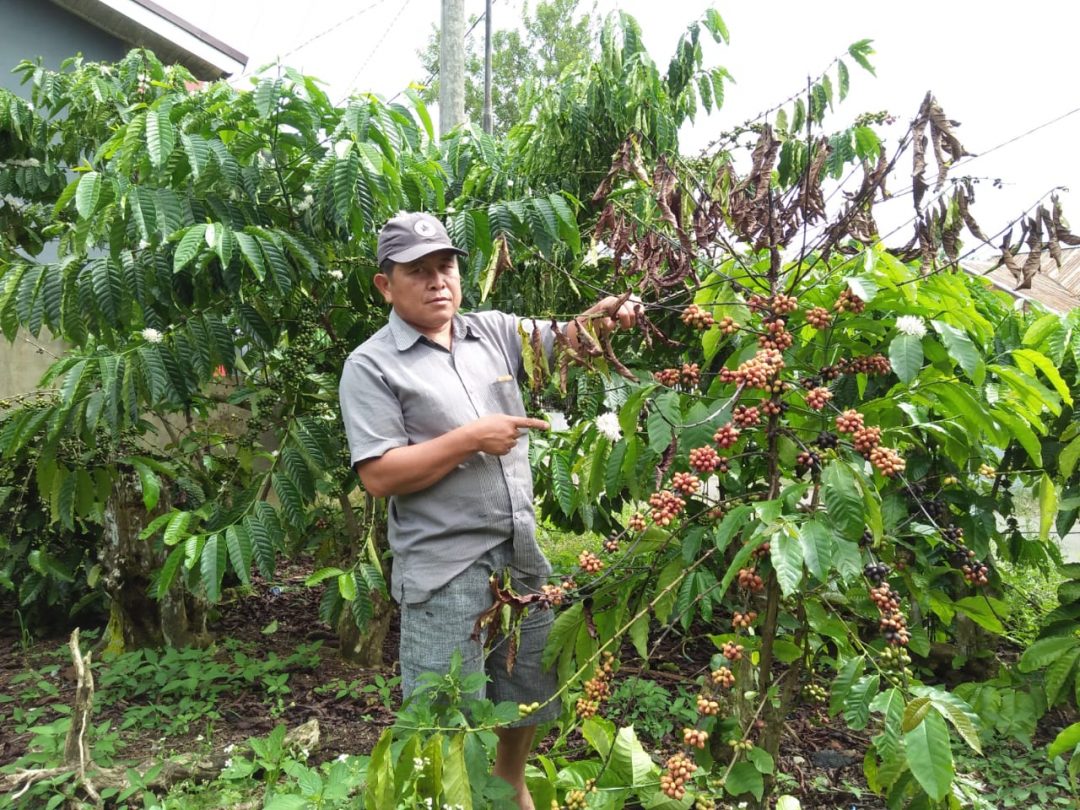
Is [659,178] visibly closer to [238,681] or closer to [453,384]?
[453,384]

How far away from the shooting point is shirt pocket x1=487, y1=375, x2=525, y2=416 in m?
2.10

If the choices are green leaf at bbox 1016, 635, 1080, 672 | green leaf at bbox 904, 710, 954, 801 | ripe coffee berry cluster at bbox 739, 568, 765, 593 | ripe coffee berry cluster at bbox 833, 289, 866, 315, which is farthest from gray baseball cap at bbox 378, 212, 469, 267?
green leaf at bbox 1016, 635, 1080, 672

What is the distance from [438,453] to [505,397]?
1.17 ft

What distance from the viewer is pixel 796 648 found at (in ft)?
6.00

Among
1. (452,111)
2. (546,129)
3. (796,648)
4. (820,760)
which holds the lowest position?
(820,760)

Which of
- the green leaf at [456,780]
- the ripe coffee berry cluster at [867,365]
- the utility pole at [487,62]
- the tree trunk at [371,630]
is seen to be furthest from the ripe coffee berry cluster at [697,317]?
the utility pole at [487,62]

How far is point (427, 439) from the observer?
6.49 feet

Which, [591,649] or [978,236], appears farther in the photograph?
[591,649]

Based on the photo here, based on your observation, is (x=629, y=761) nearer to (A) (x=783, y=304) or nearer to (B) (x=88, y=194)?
(A) (x=783, y=304)

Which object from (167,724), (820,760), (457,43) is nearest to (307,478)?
(167,724)

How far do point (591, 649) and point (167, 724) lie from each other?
6.25 feet

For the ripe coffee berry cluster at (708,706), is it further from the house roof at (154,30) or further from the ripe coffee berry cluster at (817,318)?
the house roof at (154,30)

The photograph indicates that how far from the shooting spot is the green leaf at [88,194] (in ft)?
8.13

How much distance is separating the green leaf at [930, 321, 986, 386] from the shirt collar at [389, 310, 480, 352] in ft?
3.48
